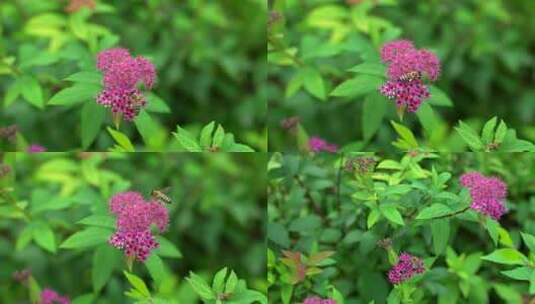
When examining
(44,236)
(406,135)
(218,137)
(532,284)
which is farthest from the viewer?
(44,236)

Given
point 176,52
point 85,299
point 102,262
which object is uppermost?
point 176,52

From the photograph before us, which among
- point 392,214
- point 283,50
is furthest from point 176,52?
point 392,214

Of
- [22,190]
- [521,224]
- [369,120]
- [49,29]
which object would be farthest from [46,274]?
[521,224]

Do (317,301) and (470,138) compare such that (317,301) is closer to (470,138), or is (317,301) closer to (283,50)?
(470,138)

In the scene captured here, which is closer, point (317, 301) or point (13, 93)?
point (317, 301)

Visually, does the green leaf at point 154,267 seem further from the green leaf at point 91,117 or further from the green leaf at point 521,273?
the green leaf at point 521,273

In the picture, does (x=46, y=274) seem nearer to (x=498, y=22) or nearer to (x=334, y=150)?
(x=334, y=150)

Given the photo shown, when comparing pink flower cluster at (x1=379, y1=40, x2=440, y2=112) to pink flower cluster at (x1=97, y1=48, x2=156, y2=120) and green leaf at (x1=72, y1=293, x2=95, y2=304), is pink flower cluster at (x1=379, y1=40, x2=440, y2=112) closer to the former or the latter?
pink flower cluster at (x1=97, y1=48, x2=156, y2=120)

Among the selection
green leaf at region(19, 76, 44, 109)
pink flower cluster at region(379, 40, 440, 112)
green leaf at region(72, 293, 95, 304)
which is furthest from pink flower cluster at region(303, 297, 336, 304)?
green leaf at region(19, 76, 44, 109)
